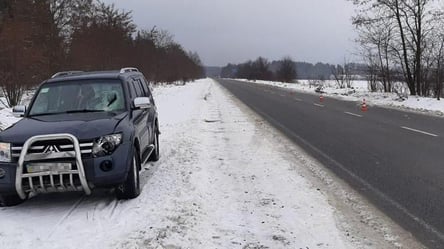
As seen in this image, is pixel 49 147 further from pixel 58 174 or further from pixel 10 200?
pixel 10 200

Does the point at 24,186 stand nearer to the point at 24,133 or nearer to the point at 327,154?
the point at 24,133

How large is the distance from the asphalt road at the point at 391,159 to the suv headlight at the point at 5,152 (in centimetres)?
480

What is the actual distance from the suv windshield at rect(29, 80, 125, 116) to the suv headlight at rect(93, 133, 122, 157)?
122 centimetres

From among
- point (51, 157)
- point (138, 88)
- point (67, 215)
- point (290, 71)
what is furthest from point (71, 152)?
point (290, 71)

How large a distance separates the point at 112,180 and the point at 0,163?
54.7 inches

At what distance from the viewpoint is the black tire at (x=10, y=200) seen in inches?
247

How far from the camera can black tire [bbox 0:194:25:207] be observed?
247 inches

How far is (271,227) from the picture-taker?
551 cm

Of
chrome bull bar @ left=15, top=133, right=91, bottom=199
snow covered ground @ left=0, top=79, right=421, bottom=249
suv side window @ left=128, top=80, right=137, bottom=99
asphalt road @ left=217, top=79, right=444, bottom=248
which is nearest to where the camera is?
snow covered ground @ left=0, top=79, right=421, bottom=249

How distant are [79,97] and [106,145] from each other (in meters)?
1.71

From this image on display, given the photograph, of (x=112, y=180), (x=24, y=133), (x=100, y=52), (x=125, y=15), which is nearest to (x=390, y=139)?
(x=112, y=180)

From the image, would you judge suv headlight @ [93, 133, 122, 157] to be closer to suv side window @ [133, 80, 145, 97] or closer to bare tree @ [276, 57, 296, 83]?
suv side window @ [133, 80, 145, 97]

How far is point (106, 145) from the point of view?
611cm

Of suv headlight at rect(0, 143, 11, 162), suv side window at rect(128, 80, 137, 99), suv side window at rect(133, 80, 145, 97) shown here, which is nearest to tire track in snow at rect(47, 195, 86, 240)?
suv headlight at rect(0, 143, 11, 162)
